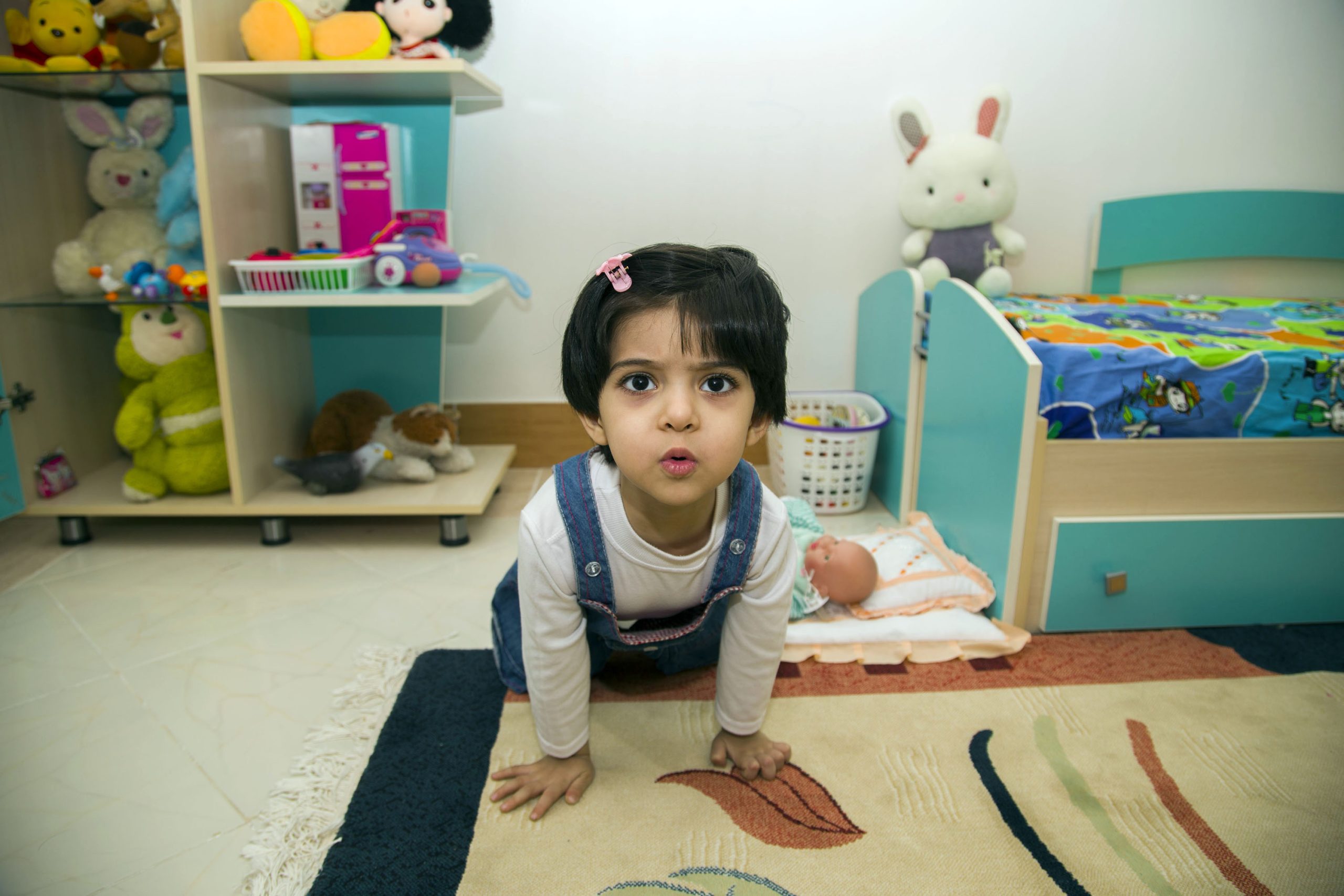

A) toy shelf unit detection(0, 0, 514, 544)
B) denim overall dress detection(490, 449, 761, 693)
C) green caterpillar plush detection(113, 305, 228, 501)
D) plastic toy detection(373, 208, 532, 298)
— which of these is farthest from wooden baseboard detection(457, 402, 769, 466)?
denim overall dress detection(490, 449, 761, 693)

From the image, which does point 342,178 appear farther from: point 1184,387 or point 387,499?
point 1184,387

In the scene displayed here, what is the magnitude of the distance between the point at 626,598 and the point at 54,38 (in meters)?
1.58

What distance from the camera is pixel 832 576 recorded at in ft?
4.44

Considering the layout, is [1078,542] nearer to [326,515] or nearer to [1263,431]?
[1263,431]

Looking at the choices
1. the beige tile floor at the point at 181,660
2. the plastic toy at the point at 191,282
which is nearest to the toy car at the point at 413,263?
the plastic toy at the point at 191,282

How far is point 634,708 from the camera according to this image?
1145 mm

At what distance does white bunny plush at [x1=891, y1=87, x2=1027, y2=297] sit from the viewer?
1927 millimetres

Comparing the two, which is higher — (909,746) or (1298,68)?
(1298,68)

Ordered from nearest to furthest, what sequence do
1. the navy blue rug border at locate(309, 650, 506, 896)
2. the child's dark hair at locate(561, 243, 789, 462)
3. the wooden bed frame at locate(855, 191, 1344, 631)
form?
the child's dark hair at locate(561, 243, 789, 462) < the navy blue rug border at locate(309, 650, 506, 896) < the wooden bed frame at locate(855, 191, 1344, 631)

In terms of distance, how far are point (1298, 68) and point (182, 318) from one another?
2629 mm

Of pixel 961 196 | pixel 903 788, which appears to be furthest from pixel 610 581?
pixel 961 196

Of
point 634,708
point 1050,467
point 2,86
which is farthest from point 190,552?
point 1050,467

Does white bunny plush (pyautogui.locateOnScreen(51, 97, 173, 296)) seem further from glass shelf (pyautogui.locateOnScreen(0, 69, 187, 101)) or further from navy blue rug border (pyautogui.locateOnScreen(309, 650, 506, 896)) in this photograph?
navy blue rug border (pyautogui.locateOnScreen(309, 650, 506, 896))

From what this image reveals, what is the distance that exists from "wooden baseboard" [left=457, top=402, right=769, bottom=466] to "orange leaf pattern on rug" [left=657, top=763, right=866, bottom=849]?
122 cm
